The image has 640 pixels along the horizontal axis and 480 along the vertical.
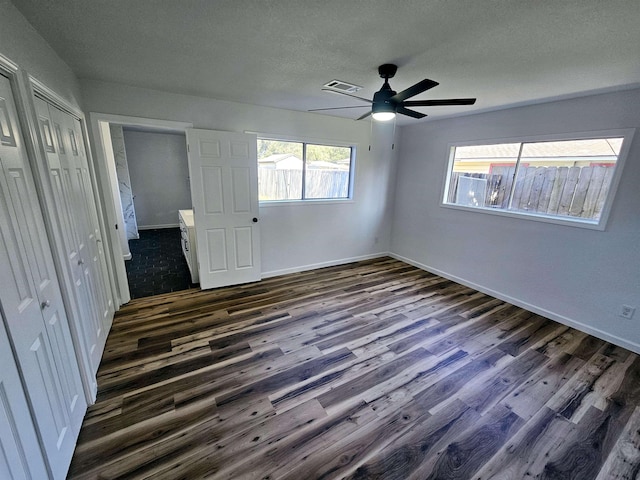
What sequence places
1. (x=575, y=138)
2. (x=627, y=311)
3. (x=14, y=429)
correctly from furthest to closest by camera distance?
(x=575, y=138), (x=627, y=311), (x=14, y=429)

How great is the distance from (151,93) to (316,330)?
3245 millimetres

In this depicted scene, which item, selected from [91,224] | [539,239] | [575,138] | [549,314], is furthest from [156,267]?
[575,138]

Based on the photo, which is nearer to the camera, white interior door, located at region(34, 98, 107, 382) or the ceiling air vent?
white interior door, located at region(34, 98, 107, 382)

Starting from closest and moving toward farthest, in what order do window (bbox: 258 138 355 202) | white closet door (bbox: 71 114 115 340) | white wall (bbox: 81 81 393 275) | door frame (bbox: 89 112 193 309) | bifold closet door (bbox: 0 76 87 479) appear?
bifold closet door (bbox: 0 76 87 479) < white closet door (bbox: 71 114 115 340) < door frame (bbox: 89 112 193 309) < white wall (bbox: 81 81 393 275) < window (bbox: 258 138 355 202)

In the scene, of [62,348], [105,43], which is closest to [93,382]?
[62,348]

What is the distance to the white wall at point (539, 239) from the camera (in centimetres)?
265

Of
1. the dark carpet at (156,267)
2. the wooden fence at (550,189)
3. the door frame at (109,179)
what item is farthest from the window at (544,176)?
the dark carpet at (156,267)

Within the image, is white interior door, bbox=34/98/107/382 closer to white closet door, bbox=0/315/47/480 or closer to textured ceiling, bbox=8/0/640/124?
textured ceiling, bbox=8/0/640/124

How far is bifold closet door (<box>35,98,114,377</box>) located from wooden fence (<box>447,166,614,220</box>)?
4.61 m

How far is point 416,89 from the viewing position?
5.98ft

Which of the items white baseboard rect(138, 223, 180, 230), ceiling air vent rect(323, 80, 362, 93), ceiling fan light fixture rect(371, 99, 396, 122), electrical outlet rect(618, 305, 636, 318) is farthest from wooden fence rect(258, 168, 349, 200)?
white baseboard rect(138, 223, 180, 230)

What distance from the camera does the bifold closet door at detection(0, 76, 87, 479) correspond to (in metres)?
1.15

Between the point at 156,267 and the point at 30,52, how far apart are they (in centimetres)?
340

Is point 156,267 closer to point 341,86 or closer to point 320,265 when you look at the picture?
point 320,265
